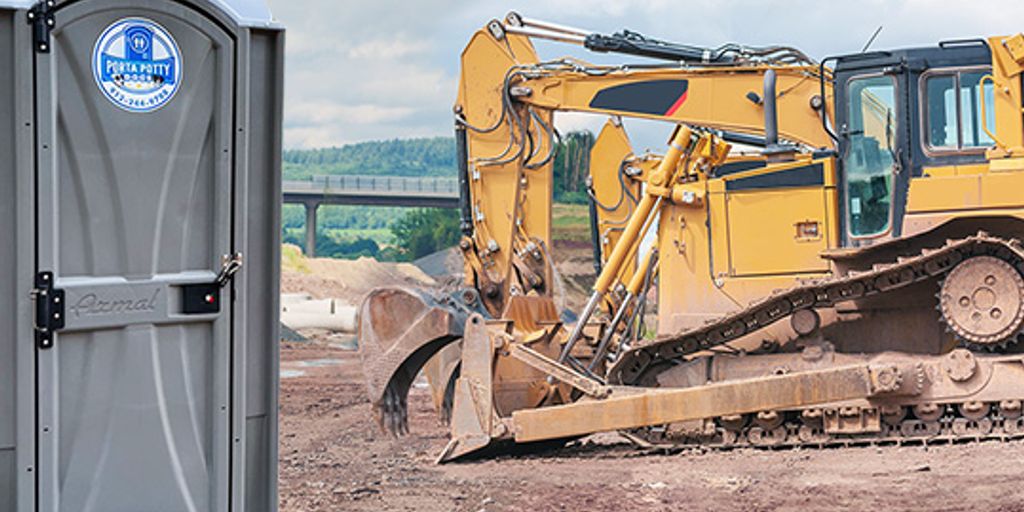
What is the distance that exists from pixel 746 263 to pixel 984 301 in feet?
7.25

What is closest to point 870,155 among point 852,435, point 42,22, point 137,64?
point 852,435

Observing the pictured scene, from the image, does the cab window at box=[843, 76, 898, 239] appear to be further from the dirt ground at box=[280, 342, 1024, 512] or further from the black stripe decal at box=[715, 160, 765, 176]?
the black stripe decal at box=[715, 160, 765, 176]

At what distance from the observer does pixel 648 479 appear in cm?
991

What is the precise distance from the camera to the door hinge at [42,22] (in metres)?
4.82

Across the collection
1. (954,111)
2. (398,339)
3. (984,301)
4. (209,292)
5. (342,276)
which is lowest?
(398,339)

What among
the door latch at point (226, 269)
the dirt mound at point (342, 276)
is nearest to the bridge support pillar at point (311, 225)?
the dirt mound at point (342, 276)

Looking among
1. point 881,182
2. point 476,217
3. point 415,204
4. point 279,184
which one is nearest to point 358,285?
point 415,204

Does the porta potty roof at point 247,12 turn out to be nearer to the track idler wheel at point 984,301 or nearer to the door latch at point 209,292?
the door latch at point 209,292

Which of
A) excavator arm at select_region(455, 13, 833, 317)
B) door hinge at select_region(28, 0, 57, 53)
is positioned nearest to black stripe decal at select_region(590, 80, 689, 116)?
excavator arm at select_region(455, 13, 833, 317)

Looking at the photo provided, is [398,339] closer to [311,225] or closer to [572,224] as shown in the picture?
[572,224]

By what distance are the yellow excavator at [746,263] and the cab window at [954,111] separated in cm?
2

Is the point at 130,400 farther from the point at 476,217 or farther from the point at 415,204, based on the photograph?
the point at 415,204

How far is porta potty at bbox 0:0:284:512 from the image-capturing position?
4.84 meters

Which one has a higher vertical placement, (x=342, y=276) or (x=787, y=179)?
(x=787, y=179)
